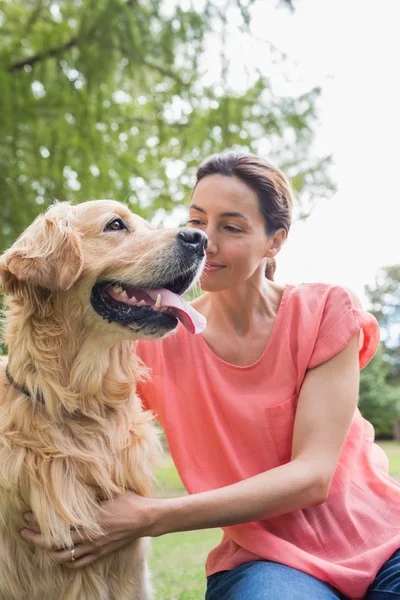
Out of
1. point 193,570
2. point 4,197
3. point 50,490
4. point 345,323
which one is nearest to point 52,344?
point 50,490

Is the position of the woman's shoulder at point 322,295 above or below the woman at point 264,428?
above

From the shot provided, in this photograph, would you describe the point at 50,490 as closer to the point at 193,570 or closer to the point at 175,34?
the point at 193,570

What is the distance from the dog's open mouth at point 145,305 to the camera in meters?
2.13

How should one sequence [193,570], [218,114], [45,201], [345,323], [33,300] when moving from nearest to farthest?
[33,300]
[345,323]
[193,570]
[45,201]
[218,114]

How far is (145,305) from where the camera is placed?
2.17 m

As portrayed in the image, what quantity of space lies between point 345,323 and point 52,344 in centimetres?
109

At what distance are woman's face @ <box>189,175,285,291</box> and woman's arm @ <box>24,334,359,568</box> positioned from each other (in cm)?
57

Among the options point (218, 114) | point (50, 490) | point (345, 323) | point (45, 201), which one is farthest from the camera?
point (218, 114)

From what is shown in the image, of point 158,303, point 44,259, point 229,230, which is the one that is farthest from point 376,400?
point 44,259

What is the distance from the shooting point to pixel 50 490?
6.56 feet

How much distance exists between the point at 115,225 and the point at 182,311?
0.46 m

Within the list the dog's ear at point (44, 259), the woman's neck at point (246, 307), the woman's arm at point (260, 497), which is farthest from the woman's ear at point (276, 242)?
the dog's ear at point (44, 259)

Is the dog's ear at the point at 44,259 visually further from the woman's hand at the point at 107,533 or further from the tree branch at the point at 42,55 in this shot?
the tree branch at the point at 42,55

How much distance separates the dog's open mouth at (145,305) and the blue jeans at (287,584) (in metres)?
0.86
